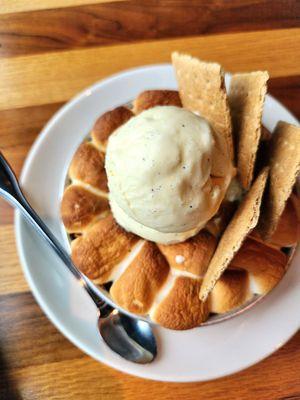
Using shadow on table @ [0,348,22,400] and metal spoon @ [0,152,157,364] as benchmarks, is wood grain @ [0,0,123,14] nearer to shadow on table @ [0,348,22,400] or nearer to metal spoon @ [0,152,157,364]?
metal spoon @ [0,152,157,364]

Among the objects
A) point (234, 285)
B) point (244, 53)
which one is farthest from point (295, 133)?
point (244, 53)

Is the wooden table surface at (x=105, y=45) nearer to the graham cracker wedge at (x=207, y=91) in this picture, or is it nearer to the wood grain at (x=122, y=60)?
the wood grain at (x=122, y=60)

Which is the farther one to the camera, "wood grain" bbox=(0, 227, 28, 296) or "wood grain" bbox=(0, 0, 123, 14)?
"wood grain" bbox=(0, 0, 123, 14)

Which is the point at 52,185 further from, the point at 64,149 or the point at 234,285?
the point at 234,285

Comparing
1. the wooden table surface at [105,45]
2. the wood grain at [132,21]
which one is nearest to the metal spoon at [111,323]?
the wooden table surface at [105,45]

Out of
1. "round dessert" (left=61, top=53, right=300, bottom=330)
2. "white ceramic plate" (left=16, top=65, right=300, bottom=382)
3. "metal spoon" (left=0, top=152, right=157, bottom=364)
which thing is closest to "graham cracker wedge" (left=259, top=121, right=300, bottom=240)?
"round dessert" (left=61, top=53, right=300, bottom=330)

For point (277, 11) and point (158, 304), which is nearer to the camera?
point (158, 304)

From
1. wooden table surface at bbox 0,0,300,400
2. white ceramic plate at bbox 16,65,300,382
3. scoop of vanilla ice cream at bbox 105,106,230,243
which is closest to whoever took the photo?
scoop of vanilla ice cream at bbox 105,106,230,243
